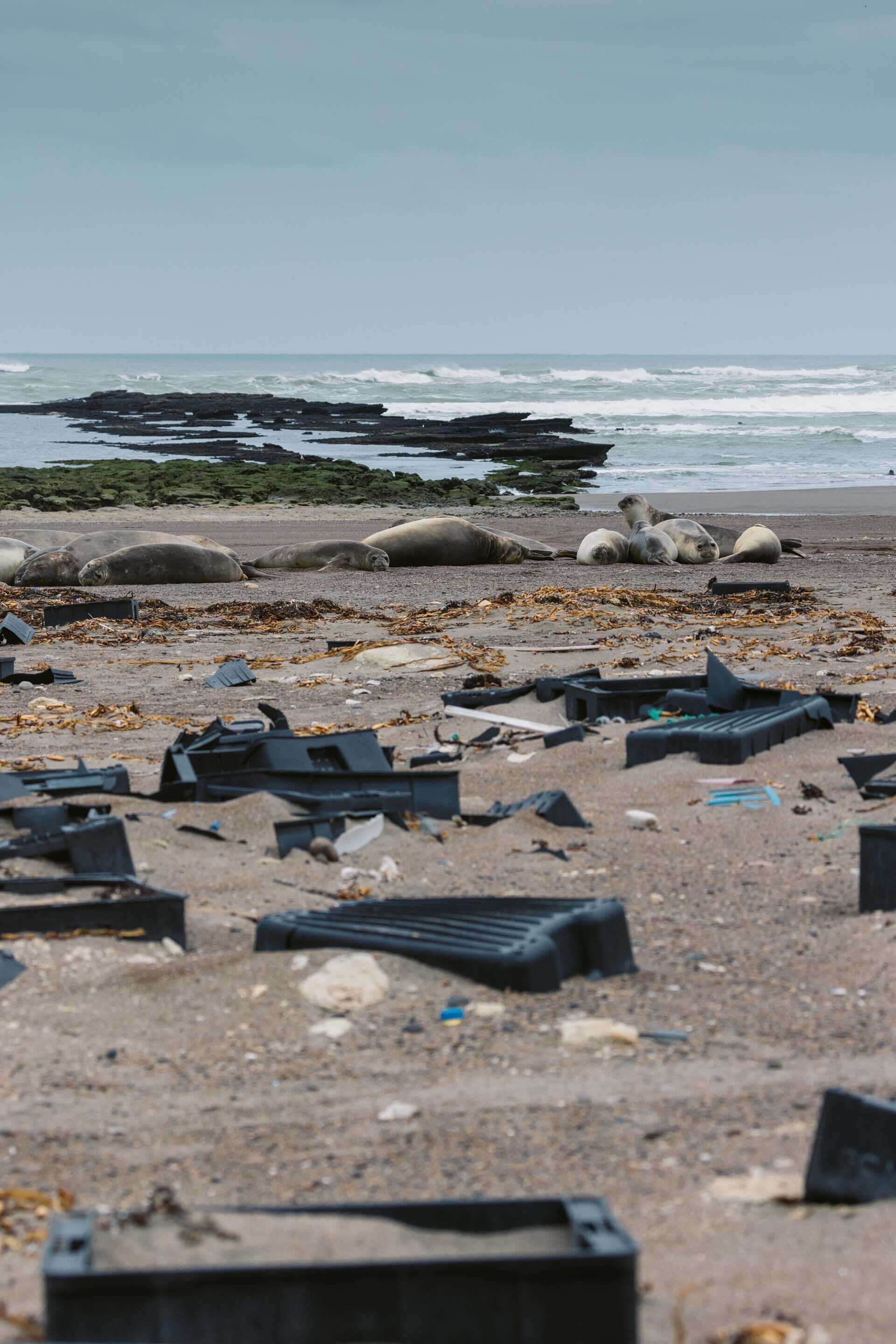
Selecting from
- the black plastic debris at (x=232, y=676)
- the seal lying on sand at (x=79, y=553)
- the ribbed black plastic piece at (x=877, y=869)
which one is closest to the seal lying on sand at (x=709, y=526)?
the seal lying on sand at (x=79, y=553)

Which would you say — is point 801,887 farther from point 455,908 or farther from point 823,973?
point 455,908

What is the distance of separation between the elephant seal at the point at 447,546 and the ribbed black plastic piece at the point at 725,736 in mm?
9785

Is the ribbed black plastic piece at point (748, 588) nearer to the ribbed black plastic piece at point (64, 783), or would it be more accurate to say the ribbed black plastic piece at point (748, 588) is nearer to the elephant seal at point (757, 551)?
the elephant seal at point (757, 551)

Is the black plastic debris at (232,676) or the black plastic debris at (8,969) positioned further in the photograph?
the black plastic debris at (232,676)

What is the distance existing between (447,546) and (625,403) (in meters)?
48.5

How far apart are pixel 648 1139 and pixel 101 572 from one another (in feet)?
38.5

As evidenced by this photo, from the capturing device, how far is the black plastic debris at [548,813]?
467 cm

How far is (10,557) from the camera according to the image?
1379 cm

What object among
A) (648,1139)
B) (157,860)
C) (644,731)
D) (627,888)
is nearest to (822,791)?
(644,731)

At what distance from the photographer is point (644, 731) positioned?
545 cm

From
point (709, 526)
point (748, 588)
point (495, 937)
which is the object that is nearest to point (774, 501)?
point (709, 526)

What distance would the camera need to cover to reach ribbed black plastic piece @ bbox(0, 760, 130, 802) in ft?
15.9

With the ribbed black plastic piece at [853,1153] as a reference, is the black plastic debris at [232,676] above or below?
below

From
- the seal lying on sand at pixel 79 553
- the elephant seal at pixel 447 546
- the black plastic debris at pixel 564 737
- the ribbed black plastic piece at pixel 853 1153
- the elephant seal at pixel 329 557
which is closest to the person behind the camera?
the ribbed black plastic piece at pixel 853 1153
